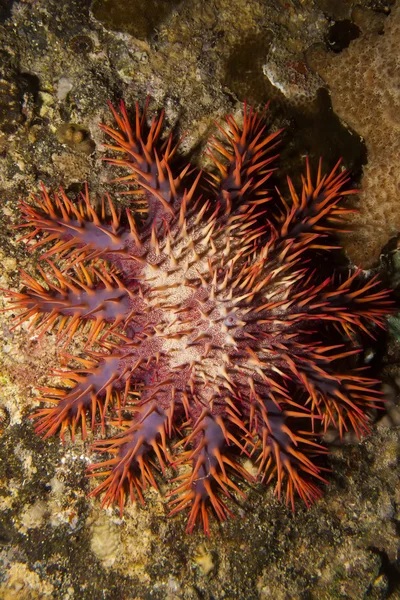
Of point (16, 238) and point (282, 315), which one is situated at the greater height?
point (282, 315)

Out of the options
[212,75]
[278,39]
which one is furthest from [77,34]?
[278,39]

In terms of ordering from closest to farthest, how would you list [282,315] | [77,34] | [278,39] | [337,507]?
[282,315], [77,34], [278,39], [337,507]

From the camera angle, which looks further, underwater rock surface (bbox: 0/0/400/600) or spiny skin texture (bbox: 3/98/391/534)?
underwater rock surface (bbox: 0/0/400/600)

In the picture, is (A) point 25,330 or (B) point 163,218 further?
(A) point 25,330

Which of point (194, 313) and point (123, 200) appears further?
point (123, 200)

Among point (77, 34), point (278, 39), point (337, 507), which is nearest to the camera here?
point (77, 34)

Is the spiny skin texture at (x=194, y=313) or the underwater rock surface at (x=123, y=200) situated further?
the underwater rock surface at (x=123, y=200)

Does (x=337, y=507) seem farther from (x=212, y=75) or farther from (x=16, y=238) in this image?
(x=212, y=75)

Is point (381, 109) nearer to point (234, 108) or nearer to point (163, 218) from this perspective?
point (234, 108)

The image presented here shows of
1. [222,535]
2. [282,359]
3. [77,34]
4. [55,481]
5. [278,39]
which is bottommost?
[55,481]

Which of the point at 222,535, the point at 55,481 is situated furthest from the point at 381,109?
the point at 55,481
